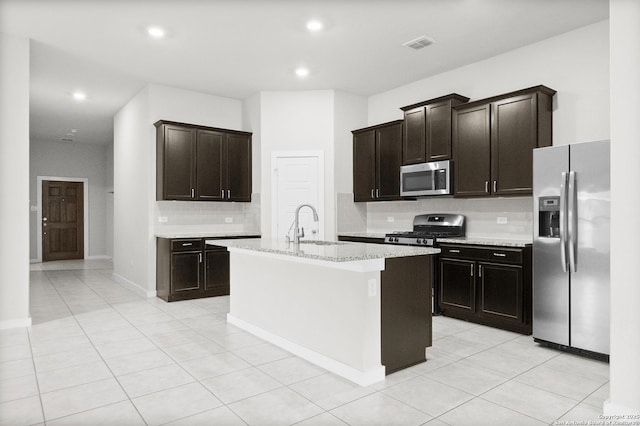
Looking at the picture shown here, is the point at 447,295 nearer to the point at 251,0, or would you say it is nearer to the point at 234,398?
the point at 234,398

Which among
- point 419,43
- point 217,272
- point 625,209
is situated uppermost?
point 419,43

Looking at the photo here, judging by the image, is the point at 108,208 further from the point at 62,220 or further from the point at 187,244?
the point at 187,244

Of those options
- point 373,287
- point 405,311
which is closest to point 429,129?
point 405,311

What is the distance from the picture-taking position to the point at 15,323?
4.38 meters

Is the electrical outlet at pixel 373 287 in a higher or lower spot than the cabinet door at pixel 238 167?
lower

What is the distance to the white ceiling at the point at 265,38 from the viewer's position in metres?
3.87

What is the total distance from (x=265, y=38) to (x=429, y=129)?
2296 millimetres

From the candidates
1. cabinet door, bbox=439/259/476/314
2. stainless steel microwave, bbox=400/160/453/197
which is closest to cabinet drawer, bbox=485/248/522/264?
cabinet door, bbox=439/259/476/314

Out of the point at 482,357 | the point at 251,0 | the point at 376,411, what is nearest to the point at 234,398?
the point at 376,411

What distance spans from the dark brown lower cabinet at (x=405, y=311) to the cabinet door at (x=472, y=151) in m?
1.82

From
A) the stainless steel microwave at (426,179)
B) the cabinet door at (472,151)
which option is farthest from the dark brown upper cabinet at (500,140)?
the stainless steel microwave at (426,179)

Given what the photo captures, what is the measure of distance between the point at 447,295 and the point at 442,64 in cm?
291

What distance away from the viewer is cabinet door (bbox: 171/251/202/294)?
5672mm

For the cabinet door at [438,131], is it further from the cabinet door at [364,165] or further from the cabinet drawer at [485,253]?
the cabinet drawer at [485,253]
